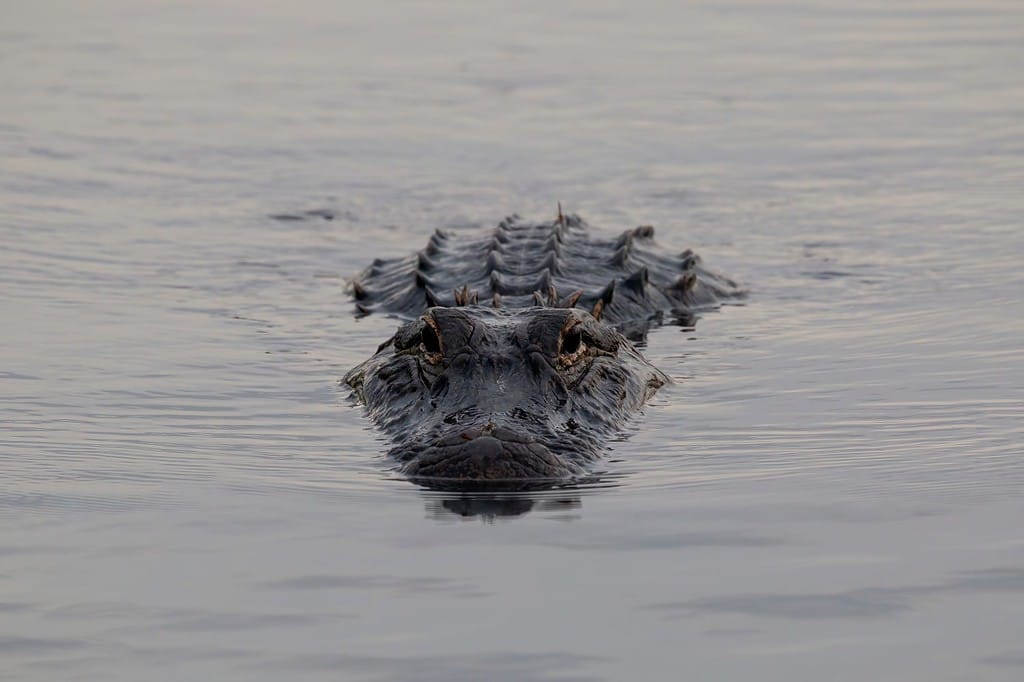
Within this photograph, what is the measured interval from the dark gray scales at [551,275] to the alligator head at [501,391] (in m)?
1.70

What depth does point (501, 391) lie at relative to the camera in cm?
823

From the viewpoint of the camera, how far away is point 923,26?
74.1 ft

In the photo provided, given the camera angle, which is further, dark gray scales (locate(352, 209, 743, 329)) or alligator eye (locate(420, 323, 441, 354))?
dark gray scales (locate(352, 209, 743, 329))

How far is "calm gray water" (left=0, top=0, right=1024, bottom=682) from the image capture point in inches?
225

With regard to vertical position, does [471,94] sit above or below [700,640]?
above

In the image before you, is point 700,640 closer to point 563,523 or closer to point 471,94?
point 563,523

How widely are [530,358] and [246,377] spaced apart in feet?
6.75

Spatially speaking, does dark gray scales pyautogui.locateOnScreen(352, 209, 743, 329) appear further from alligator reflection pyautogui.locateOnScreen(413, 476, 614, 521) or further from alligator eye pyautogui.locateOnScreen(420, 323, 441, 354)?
alligator reflection pyautogui.locateOnScreen(413, 476, 614, 521)

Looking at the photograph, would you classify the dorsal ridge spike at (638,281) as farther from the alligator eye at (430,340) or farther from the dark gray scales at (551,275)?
the alligator eye at (430,340)

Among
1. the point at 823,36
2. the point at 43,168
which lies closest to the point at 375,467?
the point at 43,168

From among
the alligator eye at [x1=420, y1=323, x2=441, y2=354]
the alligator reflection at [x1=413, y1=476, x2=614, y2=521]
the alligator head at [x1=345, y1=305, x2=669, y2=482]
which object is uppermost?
the alligator eye at [x1=420, y1=323, x2=441, y2=354]

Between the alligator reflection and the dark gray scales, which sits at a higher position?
the dark gray scales

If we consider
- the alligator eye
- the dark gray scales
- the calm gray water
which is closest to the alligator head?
the alligator eye

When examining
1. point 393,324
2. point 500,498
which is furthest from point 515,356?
point 393,324
